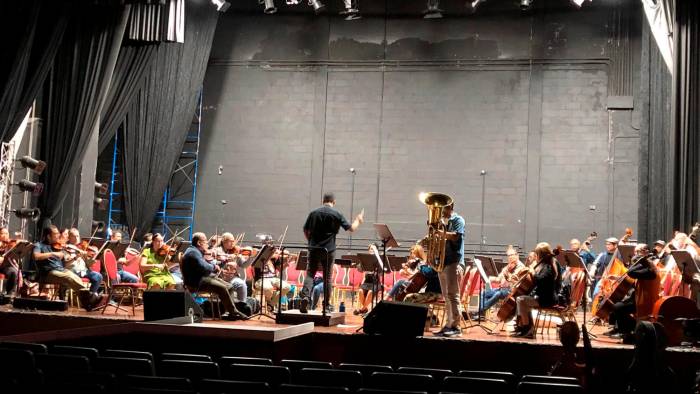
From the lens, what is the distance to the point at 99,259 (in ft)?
37.6

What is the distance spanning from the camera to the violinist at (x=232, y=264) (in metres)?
11.1

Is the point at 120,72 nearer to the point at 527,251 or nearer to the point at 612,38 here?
the point at 527,251

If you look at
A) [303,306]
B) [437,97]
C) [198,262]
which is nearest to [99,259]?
[198,262]

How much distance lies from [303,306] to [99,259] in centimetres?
355

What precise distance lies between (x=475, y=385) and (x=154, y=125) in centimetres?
1360

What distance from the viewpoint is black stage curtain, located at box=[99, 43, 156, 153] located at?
1543 centimetres

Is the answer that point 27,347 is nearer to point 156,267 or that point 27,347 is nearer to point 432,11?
point 156,267

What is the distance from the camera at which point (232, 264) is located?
11.3m

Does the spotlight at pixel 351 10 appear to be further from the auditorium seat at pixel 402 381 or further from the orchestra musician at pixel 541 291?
the auditorium seat at pixel 402 381

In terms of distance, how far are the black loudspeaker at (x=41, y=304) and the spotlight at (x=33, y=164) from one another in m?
3.50

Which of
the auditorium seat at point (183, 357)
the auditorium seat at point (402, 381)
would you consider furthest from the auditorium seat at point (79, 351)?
the auditorium seat at point (402, 381)

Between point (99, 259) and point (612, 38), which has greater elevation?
point (612, 38)

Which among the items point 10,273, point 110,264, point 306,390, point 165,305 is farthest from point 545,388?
point 10,273

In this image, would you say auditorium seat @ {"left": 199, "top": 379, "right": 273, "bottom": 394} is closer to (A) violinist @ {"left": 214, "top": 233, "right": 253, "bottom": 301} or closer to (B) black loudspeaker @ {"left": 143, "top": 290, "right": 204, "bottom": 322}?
(B) black loudspeaker @ {"left": 143, "top": 290, "right": 204, "bottom": 322}
